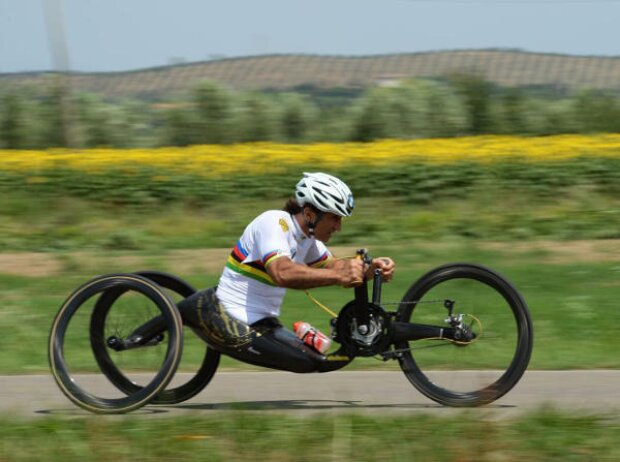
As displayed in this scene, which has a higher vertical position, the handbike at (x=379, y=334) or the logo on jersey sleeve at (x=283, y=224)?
the logo on jersey sleeve at (x=283, y=224)

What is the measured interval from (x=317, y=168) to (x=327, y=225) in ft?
39.1

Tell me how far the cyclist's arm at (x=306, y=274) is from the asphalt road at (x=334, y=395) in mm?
694

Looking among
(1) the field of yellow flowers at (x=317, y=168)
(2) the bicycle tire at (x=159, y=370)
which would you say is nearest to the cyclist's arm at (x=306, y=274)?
(2) the bicycle tire at (x=159, y=370)

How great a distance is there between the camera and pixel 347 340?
6.80 m

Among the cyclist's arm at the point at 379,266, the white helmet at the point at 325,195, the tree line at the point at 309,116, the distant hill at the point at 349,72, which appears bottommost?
the cyclist's arm at the point at 379,266

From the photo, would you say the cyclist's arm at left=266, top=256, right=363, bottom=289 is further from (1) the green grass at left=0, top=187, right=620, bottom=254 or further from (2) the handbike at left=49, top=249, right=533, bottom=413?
(1) the green grass at left=0, top=187, right=620, bottom=254

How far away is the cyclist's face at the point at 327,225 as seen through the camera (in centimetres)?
673

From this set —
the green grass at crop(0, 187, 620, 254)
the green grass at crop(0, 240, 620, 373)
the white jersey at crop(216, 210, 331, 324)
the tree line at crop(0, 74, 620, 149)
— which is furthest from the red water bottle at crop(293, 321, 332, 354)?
the tree line at crop(0, 74, 620, 149)

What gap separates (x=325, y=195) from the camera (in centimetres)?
666

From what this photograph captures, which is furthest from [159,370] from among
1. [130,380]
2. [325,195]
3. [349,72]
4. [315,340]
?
[349,72]

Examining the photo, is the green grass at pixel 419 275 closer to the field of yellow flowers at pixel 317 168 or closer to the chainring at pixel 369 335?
the chainring at pixel 369 335

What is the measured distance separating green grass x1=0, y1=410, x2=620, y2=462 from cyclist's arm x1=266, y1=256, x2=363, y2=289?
72cm

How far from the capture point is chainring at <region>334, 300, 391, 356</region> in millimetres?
6773

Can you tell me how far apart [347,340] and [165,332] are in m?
1.01
